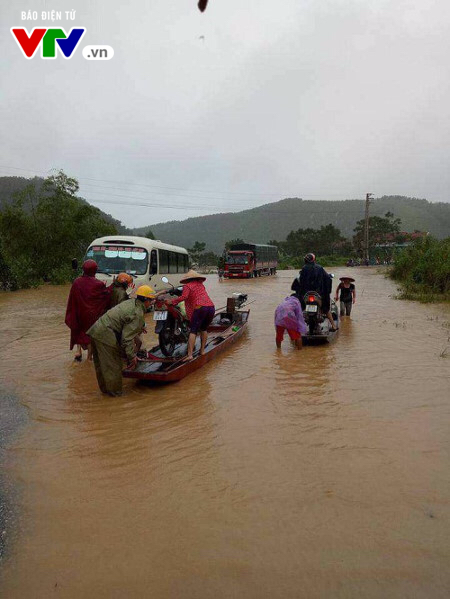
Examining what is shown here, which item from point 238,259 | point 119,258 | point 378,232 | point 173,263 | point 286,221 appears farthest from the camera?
point 286,221

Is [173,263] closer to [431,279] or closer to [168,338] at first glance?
[168,338]

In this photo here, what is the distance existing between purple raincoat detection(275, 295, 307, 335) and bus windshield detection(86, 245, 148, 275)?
6.07 metres

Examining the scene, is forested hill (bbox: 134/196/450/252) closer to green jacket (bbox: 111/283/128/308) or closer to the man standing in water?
the man standing in water

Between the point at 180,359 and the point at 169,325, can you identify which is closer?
the point at 180,359

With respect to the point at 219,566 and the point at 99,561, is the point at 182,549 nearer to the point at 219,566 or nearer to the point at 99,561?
the point at 219,566

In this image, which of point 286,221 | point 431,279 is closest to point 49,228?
point 431,279

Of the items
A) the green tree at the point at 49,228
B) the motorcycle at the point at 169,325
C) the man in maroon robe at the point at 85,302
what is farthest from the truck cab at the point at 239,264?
the man in maroon robe at the point at 85,302

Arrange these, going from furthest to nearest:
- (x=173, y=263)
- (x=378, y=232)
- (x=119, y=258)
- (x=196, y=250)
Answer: (x=378, y=232) < (x=196, y=250) < (x=173, y=263) < (x=119, y=258)

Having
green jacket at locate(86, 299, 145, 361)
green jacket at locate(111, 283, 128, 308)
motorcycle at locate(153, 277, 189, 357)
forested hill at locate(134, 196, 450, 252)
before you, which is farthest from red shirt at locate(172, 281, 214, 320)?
forested hill at locate(134, 196, 450, 252)

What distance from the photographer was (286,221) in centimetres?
14300

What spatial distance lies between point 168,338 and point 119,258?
21.9 feet

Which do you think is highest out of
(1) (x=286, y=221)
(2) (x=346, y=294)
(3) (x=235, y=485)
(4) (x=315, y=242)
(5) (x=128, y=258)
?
(1) (x=286, y=221)

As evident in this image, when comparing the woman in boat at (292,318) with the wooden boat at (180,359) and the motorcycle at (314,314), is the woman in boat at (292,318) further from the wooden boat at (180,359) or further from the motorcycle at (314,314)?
the wooden boat at (180,359)

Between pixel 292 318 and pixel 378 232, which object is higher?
pixel 378 232
